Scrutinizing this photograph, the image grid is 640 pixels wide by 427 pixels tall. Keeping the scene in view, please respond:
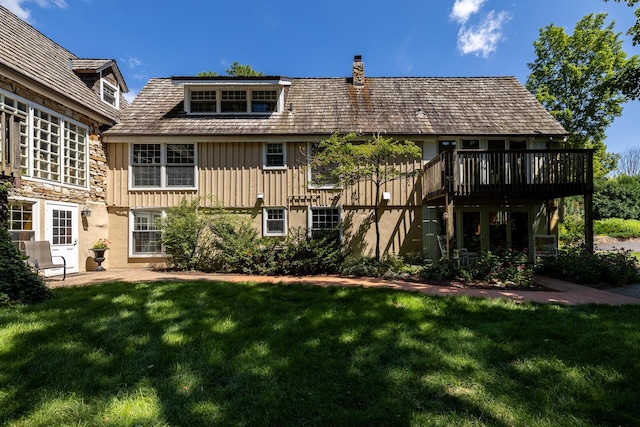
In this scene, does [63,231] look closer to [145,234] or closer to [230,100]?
[145,234]

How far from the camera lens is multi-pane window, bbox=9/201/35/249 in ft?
27.1

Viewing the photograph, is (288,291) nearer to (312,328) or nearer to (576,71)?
(312,328)

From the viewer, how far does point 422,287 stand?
7.27 meters

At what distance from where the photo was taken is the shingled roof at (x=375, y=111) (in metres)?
11.6

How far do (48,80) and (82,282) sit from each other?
6.22m

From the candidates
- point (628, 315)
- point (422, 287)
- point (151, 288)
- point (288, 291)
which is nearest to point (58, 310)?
point (151, 288)

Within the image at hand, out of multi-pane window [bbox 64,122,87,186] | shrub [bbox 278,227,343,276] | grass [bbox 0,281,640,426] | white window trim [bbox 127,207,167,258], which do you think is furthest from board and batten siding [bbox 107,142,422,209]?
grass [bbox 0,281,640,426]

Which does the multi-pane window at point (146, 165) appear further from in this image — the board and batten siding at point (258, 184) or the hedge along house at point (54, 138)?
the hedge along house at point (54, 138)

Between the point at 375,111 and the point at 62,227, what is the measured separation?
11.7 metres

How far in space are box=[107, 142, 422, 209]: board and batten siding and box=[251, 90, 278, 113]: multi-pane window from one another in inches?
68.6

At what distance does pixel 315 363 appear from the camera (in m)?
3.61

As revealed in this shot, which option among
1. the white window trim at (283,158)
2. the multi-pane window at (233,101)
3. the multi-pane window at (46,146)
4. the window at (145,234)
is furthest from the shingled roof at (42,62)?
the white window trim at (283,158)

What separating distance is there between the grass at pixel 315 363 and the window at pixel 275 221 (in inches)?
239

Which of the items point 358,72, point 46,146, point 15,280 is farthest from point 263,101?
point 15,280
